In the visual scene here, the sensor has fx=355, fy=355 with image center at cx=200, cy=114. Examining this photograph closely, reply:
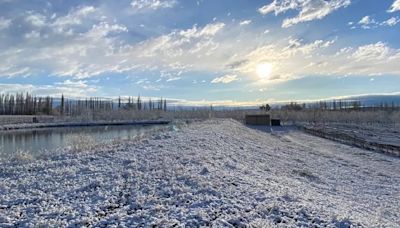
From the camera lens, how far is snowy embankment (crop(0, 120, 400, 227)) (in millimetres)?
7641

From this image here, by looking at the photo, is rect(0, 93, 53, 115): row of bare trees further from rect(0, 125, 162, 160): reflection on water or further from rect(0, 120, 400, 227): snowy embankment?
A: rect(0, 120, 400, 227): snowy embankment

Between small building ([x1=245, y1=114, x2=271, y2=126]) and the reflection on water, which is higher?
small building ([x1=245, y1=114, x2=271, y2=126])

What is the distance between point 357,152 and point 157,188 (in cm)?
2624

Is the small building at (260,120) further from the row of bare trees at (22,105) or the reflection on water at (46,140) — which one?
the row of bare trees at (22,105)

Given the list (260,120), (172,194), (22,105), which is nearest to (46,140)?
(260,120)

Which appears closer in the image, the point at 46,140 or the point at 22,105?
the point at 46,140

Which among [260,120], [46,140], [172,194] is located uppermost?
[172,194]

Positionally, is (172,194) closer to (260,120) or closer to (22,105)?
(260,120)

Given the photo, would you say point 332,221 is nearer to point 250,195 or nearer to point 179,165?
point 250,195

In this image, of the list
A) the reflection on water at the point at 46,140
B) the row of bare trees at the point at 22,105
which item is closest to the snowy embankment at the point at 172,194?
the reflection on water at the point at 46,140

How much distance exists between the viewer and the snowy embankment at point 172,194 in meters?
7.64

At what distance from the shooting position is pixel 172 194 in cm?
938

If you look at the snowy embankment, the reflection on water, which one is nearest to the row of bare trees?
the reflection on water

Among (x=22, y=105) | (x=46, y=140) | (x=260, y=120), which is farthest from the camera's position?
(x=22, y=105)
